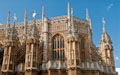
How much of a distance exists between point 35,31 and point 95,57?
11619 millimetres

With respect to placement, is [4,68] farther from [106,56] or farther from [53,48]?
[106,56]

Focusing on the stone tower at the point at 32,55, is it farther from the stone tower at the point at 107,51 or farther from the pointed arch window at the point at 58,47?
the stone tower at the point at 107,51

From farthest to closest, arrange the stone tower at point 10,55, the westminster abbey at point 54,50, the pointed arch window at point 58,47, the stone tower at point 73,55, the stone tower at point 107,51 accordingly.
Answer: the pointed arch window at point 58,47
the stone tower at point 107,51
the stone tower at point 10,55
the westminster abbey at point 54,50
the stone tower at point 73,55

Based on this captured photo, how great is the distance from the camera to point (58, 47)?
1330 inches

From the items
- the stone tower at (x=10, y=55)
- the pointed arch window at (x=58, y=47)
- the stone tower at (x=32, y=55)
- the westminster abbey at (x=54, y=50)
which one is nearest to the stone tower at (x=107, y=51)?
the westminster abbey at (x=54, y=50)

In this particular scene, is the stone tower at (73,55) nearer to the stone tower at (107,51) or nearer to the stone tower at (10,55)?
the stone tower at (107,51)

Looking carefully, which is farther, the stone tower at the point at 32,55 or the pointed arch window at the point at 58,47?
the pointed arch window at the point at 58,47

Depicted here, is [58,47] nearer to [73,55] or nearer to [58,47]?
[58,47]

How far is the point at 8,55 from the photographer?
93.5 ft

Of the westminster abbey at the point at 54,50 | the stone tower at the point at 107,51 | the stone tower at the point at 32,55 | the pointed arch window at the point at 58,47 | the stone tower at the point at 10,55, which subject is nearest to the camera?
the stone tower at the point at 32,55

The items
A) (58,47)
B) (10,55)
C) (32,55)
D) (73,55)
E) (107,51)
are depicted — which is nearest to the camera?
(73,55)

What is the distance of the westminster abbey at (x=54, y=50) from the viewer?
1076 inches

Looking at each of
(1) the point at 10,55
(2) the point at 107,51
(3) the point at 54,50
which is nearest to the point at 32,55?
(1) the point at 10,55

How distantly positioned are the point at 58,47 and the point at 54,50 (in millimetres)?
860
